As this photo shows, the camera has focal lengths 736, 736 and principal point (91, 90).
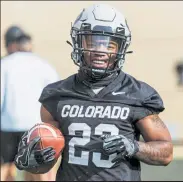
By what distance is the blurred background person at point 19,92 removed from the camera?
20.0ft

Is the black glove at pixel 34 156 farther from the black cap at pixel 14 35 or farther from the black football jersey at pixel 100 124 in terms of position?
the black cap at pixel 14 35

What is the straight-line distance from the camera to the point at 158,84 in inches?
516

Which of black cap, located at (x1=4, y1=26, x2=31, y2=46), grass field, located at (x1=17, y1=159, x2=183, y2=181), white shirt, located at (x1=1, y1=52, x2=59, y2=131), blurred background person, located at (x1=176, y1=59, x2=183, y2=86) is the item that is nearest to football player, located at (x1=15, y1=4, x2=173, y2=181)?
white shirt, located at (x1=1, y1=52, x2=59, y2=131)

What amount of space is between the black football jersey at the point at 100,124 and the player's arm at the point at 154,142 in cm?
4

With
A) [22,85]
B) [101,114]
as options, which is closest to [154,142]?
[101,114]

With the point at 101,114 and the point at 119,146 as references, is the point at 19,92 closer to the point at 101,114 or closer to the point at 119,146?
the point at 101,114

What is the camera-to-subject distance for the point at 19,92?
6.14m

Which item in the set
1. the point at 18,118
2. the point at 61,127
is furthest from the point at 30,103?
the point at 61,127

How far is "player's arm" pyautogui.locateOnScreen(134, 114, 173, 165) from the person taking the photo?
3255mm

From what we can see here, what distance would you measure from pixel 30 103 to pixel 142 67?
291 inches

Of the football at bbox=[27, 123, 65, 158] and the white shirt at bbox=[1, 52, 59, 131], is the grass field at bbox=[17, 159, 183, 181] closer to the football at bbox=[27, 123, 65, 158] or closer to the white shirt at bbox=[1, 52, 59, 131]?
the white shirt at bbox=[1, 52, 59, 131]

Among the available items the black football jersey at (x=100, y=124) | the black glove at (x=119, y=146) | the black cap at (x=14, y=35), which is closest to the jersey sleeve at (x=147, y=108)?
the black football jersey at (x=100, y=124)

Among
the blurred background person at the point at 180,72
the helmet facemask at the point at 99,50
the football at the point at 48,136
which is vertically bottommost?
the blurred background person at the point at 180,72

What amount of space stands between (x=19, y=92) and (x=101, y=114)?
114 inches
